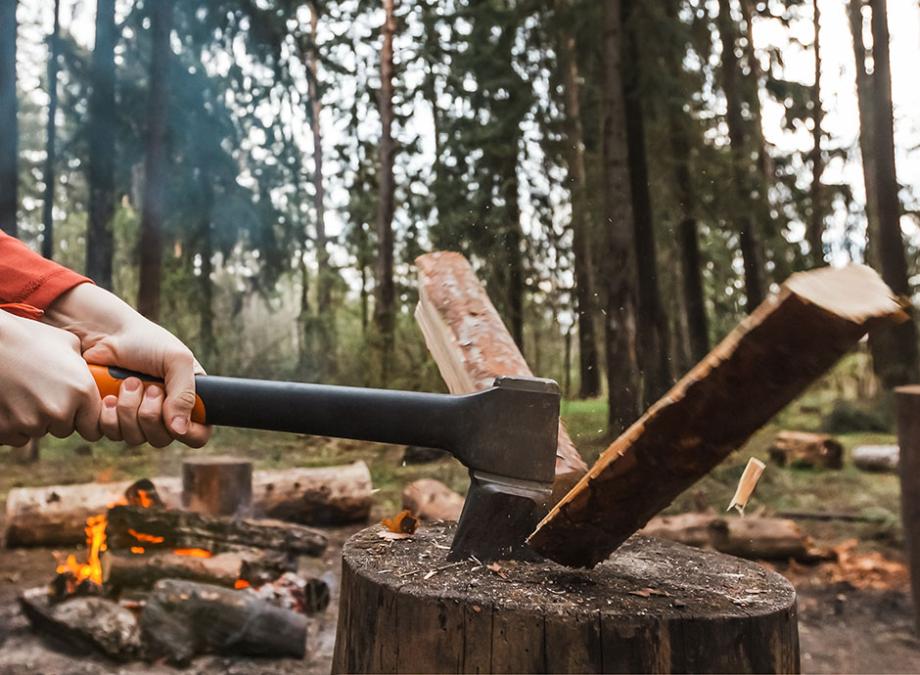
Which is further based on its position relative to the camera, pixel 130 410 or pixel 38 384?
pixel 130 410

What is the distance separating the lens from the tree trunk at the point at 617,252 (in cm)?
716

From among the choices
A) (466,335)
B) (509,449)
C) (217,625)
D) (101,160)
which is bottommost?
(217,625)

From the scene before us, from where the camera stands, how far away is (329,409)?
1588 millimetres

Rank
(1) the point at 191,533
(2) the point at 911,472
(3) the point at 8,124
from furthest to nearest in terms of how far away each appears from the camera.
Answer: (3) the point at 8,124 → (1) the point at 191,533 → (2) the point at 911,472

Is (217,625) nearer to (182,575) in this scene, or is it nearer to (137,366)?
(182,575)

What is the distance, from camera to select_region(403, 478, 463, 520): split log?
16.9 feet

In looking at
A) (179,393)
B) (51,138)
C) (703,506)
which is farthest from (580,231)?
(179,393)

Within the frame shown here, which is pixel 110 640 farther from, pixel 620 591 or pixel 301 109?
pixel 301 109

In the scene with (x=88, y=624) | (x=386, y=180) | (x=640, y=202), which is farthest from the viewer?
(x=386, y=180)

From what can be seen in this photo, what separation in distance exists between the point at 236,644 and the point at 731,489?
15.7 ft

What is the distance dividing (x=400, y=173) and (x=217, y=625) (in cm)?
884

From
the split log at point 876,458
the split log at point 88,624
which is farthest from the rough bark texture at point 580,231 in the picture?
the split log at point 88,624

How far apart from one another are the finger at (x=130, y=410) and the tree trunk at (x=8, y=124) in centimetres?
593

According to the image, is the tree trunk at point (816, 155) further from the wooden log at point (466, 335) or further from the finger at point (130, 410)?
the finger at point (130, 410)
